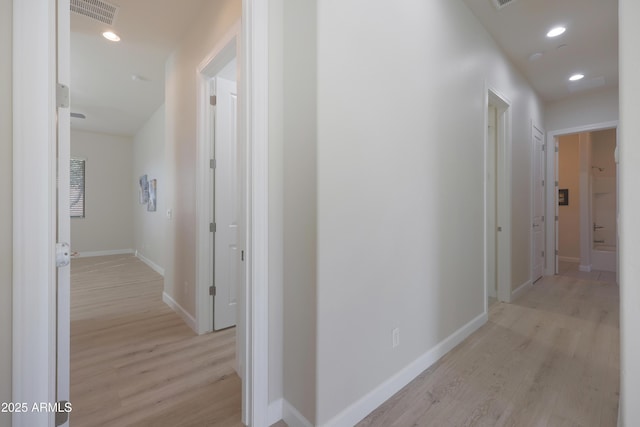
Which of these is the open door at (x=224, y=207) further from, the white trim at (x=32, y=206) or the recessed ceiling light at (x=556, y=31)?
the recessed ceiling light at (x=556, y=31)

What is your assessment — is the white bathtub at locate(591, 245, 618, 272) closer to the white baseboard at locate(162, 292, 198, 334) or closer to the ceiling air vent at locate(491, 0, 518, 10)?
the ceiling air vent at locate(491, 0, 518, 10)

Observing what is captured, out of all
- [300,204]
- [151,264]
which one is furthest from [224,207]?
[151,264]

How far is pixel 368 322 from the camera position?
1663 mm

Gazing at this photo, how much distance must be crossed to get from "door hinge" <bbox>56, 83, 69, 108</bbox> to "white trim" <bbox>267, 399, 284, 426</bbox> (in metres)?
1.68

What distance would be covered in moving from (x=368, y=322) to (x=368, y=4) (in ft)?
5.94

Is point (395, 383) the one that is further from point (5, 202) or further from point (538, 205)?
point (538, 205)

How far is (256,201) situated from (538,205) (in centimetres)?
474

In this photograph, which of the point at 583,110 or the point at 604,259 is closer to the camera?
the point at 583,110

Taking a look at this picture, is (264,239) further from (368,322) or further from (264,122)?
(368,322)

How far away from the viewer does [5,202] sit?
3.06ft

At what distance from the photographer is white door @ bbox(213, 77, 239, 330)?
9.10 feet

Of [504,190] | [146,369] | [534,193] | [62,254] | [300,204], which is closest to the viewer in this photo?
[62,254]

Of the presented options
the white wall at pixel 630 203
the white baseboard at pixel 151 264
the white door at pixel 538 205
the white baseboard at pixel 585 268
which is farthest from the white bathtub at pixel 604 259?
the white baseboard at pixel 151 264

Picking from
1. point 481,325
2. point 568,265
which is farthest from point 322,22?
point 568,265
